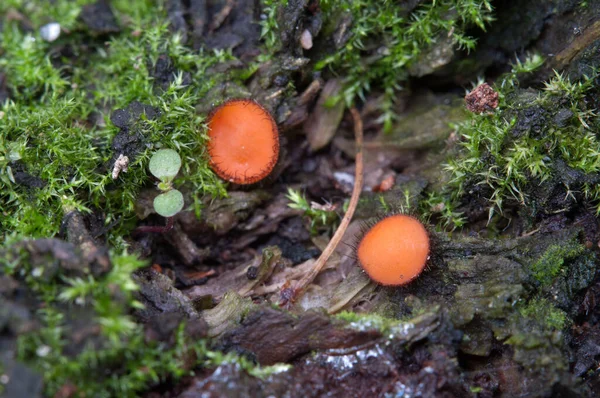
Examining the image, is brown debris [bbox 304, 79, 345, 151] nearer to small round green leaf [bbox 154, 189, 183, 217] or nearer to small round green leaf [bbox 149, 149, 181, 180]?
small round green leaf [bbox 149, 149, 181, 180]

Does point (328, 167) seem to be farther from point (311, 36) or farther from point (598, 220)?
point (598, 220)

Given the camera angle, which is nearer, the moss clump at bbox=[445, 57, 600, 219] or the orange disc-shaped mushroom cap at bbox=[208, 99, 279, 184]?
the moss clump at bbox=[445, 57, 600, 219]

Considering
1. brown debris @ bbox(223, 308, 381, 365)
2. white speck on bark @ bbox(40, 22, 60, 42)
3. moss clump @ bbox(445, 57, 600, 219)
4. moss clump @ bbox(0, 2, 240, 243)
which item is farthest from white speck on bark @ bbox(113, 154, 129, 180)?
moss clump @ bbox(445, 57, 600, 219)

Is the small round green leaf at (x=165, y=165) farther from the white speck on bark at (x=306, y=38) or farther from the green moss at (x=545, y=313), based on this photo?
the green moss at (x=545, y=313)

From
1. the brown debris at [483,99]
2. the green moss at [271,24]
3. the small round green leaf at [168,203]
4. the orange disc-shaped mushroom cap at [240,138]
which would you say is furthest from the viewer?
the green moss at [271,24]

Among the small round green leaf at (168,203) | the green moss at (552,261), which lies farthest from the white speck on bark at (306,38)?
the green moss at (552,261)

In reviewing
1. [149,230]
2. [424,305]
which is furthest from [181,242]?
[424,305]
